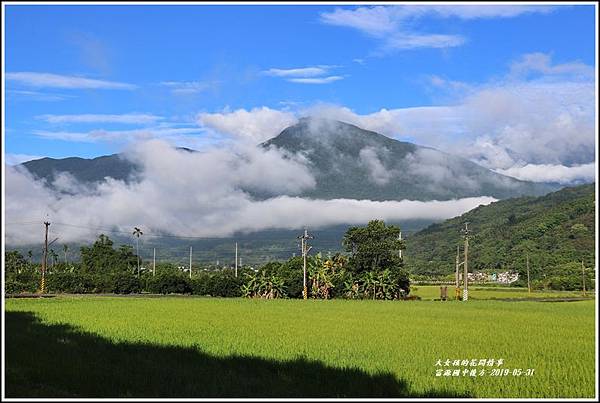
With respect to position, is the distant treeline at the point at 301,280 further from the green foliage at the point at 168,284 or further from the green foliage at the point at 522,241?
the green foliage at the point at 522,241

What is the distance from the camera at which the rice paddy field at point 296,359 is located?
1095 centimetres

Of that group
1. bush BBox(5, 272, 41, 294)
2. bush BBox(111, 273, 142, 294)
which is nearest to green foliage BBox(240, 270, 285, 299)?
bush BBox(111, 273, 142, 294)

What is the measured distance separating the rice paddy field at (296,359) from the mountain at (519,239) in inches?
2207

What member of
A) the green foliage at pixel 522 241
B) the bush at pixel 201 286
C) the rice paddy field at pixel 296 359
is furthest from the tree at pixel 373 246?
the rice paddy field at pixel 296 359

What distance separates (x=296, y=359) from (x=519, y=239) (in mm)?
99878

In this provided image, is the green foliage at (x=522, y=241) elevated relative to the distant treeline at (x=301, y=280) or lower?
elevated

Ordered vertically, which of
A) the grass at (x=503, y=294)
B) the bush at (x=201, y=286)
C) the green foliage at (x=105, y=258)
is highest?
the green foliage at (x=105, y=258)

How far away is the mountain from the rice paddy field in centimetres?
5605

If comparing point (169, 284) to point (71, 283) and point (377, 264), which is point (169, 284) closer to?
point (71, 283)

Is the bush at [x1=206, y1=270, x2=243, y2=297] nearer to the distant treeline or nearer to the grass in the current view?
the distant treeline

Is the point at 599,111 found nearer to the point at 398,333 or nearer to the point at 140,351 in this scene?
the point at 140,351

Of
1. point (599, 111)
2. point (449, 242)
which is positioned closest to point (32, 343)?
point (599, 111)

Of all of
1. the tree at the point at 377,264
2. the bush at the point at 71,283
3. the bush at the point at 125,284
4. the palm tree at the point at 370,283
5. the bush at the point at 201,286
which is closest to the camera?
the palm tree at the point at 370,283

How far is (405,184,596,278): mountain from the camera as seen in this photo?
90.1m
